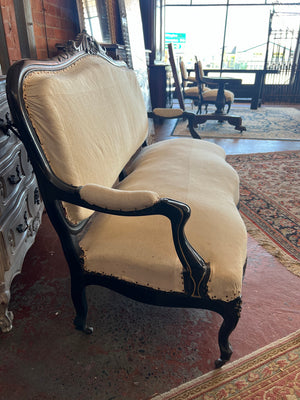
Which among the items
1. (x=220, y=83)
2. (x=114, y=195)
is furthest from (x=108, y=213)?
(x=220, y=83)

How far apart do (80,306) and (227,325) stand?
58 cm

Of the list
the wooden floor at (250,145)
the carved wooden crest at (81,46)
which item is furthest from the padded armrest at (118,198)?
the wooden floor at (250,145)

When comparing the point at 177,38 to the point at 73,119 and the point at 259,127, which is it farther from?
the point at 73,119

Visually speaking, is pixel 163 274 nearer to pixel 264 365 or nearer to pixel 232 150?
pixel 264 365

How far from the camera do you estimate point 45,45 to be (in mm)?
2557

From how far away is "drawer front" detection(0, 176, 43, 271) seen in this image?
123 cm

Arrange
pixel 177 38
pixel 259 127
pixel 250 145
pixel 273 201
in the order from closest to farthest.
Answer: pixel 273 201 → pixel 250 145 → pixel 259 127 → pixel 177 38

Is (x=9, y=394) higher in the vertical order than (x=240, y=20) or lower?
lower

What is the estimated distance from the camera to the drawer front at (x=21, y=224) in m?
1.23

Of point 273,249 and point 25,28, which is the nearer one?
point 273,249

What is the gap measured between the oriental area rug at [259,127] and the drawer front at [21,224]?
336 cm

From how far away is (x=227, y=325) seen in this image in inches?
40.7

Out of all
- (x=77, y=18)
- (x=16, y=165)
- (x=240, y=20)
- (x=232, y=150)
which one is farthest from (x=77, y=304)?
(x=240, y=20)

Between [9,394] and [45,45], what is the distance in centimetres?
256
